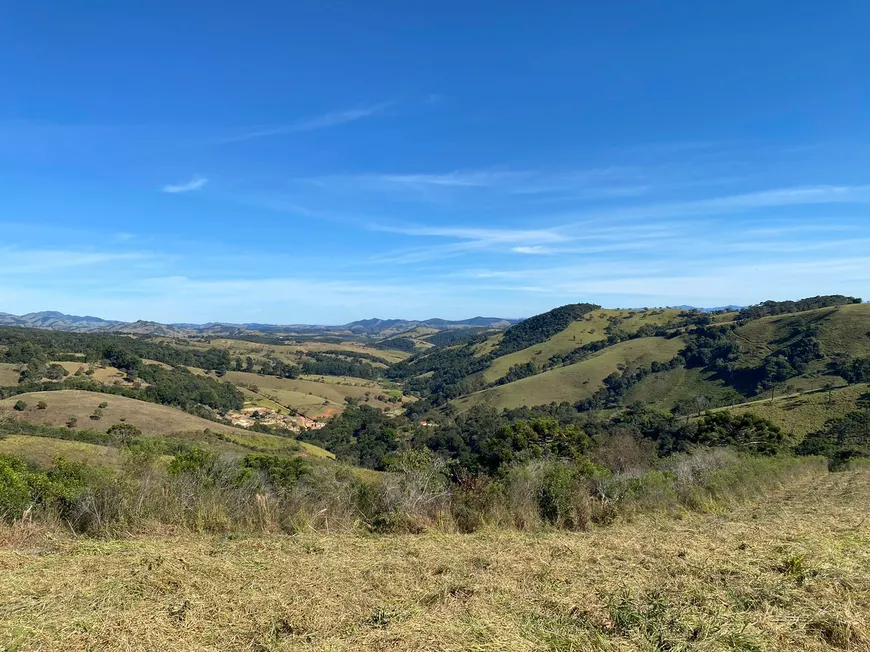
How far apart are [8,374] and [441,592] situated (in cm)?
12856

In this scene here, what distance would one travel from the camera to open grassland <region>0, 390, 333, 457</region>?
63.9m

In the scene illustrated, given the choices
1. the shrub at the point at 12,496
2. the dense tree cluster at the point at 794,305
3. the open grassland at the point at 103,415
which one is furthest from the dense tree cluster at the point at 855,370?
the open grassland at the point at 103,415

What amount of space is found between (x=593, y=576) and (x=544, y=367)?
162m

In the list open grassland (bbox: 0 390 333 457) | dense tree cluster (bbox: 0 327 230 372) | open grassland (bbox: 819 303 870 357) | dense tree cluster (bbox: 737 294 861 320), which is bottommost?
open grassland (bbox: 0 390 333 457)

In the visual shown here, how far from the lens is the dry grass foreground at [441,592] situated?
4180 millimetres

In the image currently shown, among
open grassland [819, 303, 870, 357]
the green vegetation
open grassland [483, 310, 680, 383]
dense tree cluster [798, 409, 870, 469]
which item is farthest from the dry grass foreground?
open grassland [483, 310, 680, 383]

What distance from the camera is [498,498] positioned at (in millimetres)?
9633

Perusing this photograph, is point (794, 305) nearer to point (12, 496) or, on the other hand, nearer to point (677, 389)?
point (677, 389)

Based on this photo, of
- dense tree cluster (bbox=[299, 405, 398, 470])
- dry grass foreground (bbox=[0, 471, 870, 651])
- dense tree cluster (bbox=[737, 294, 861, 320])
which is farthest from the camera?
dense tree cluster (bbox=[737, 294, 861, 320])

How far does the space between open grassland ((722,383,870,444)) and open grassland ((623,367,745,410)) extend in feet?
115

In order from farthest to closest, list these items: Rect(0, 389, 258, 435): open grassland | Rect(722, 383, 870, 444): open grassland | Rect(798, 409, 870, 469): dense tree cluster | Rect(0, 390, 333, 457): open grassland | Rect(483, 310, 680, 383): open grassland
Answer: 1. Rect(483, 310, 680, 383): open grassland
2. Rect(0, 389, 258, 435): open grassland
3. Rect(0, 390, 333, 457): open grassland
4. Rect(722, 383, 870, 444): open grassland
5. Rect(798, 409, 870, 469): dense tree cluster

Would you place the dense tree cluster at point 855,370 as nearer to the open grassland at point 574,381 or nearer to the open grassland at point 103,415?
the open grassland at point 574,381

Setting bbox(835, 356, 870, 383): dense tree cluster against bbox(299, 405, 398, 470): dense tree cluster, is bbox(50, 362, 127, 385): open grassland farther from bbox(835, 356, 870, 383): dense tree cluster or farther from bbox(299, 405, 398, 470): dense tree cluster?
bbox(835, 356, 870, 383): dense tree cluster

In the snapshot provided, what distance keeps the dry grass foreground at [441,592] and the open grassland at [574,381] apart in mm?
110022
